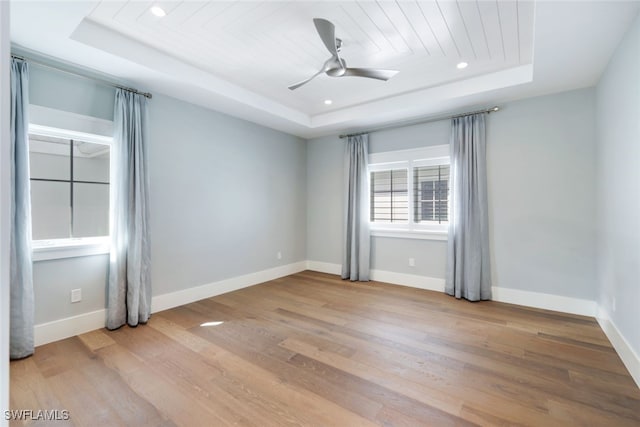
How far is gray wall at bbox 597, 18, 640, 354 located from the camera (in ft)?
6.88

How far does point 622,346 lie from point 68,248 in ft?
16.1

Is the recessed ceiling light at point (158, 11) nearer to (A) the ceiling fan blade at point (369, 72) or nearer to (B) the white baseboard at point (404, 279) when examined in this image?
(A) the ceiling fan blade at point (369, 72)

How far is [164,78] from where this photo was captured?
2.99 meters

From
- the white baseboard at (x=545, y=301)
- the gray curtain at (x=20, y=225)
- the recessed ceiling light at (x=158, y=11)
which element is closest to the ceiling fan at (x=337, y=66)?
the recessed ceiling light at (x=158, y=11)

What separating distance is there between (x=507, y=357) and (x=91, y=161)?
434 centimetres

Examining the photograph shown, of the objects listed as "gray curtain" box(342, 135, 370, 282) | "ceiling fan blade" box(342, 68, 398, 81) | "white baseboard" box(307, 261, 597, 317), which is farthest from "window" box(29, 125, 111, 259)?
"white baseboard" box(307, 261, 597, 317)

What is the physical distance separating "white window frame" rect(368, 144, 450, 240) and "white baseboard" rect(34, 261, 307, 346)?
1.83 m

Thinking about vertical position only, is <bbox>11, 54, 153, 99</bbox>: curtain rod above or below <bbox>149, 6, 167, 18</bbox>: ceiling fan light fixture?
below

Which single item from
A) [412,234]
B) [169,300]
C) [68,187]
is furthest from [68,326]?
[412,234]

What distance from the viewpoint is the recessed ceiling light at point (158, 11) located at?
2.24m

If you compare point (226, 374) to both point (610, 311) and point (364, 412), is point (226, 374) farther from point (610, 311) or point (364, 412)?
point (610, 311)

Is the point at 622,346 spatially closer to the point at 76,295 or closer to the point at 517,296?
the point at 517,296

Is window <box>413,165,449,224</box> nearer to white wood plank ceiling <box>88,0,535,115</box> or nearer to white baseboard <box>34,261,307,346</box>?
white wood plank ceiling <box>88,0,535,115</box>

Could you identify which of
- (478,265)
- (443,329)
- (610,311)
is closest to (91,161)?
(443,329)
